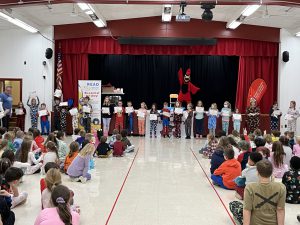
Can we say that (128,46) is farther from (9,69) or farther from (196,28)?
(9,69)

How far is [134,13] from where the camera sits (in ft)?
46.9

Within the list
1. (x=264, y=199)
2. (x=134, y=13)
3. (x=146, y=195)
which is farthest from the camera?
(x=134, y=13)

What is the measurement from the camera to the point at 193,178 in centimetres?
781

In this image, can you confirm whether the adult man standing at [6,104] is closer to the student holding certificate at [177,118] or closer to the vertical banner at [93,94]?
the vertical banner at [93,94]

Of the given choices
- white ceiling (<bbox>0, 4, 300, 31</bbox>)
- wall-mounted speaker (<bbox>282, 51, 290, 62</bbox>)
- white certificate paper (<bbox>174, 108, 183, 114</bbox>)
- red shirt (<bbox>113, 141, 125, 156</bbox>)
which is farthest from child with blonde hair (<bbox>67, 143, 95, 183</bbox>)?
wall-mounted speaker (<bbox>282, 51, 290, 62</bbox>)

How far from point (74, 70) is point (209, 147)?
7611 millimetres

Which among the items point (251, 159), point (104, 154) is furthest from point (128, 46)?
point (251, 159)

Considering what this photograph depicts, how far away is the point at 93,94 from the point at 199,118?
4.08 metres

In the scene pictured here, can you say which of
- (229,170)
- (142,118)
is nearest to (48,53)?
(142,118)

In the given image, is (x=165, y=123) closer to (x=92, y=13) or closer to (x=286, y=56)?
(x=92, y=13)

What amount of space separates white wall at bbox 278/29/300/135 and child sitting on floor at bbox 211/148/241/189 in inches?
373

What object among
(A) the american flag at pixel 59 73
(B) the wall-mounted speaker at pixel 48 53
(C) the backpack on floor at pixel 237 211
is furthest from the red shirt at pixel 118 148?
(B) the wall-mounted speaker at pixel 48 53

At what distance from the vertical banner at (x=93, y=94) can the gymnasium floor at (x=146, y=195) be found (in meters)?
5.26

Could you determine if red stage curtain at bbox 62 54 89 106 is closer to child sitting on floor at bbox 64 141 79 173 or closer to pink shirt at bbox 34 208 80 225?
child sitting on floor at bbox 64 141 79 173
